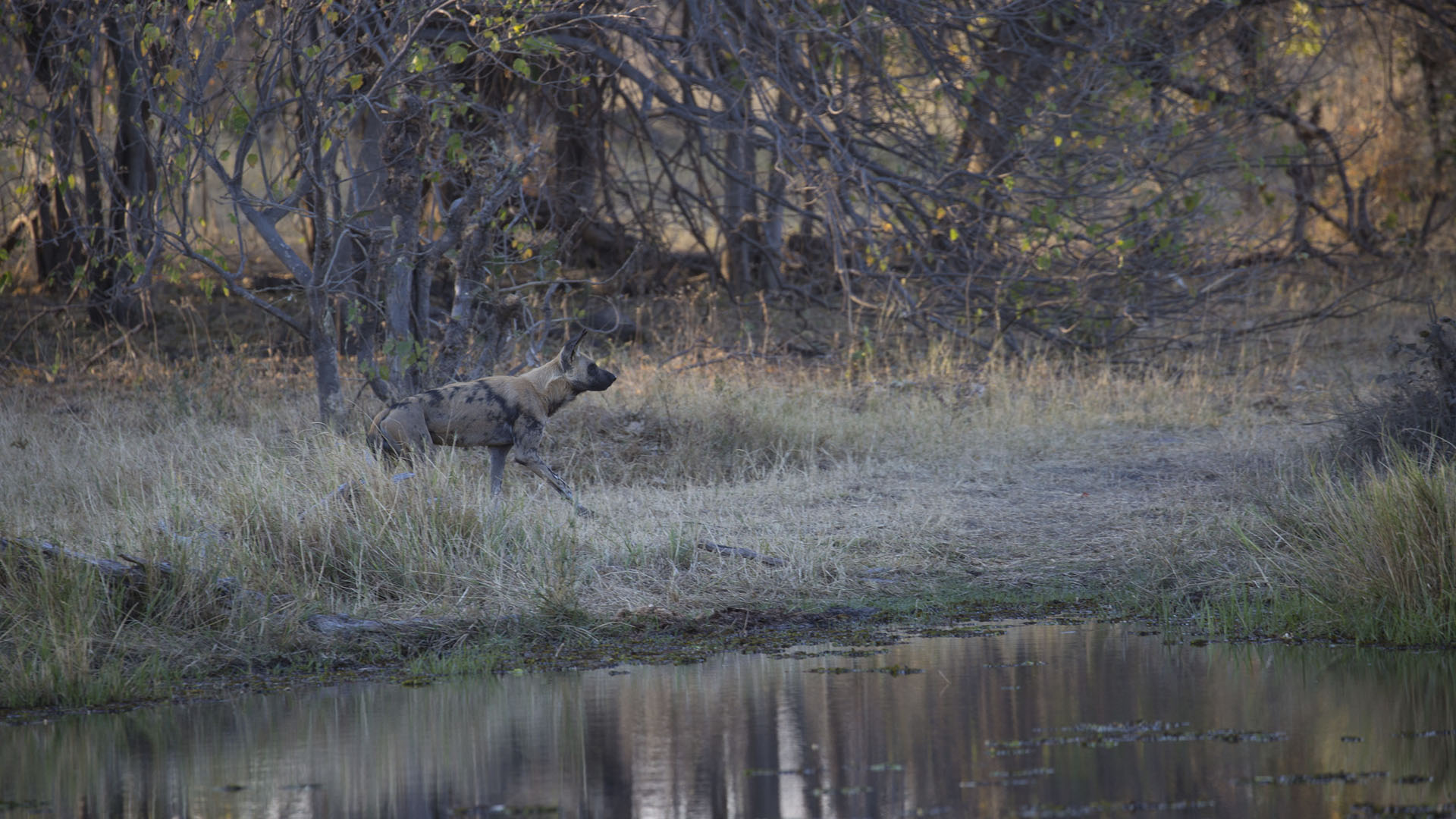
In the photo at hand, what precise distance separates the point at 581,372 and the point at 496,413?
60 cm

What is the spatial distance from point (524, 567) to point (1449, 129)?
57.5 ft

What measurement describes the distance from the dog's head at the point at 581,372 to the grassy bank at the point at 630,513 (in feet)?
2.73

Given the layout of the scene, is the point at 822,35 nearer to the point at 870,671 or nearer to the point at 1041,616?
the point at 1041,616

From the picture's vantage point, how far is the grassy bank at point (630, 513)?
6816mm

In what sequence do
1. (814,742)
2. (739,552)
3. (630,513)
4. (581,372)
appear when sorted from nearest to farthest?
(814,742)
(739,552)
(581,372)
(630,513)

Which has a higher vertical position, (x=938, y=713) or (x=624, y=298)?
(x=624, y=298)

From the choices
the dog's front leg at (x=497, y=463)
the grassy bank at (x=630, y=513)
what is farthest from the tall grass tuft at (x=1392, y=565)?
the dog's front leg at (x=497, y=463)

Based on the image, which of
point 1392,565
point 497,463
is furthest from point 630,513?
point 1392,565

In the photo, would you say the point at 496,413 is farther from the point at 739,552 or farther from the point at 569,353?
the point at 739,552

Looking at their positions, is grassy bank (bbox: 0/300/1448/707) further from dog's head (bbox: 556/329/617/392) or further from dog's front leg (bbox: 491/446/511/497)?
dog's head (bbox: 556/329/617/392)

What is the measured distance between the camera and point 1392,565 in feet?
21.5

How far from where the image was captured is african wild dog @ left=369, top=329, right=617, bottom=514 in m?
9.02

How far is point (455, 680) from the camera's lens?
20.8 feet

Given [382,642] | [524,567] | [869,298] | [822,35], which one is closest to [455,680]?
[382,642]
